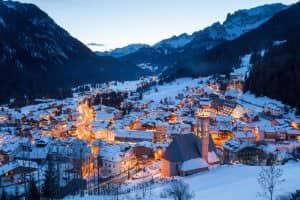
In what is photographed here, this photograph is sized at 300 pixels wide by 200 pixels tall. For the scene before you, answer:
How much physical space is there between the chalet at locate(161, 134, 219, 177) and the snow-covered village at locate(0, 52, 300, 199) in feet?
0.23

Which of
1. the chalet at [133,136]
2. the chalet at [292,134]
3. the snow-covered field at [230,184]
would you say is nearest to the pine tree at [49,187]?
the snow-covered field at [230,184]

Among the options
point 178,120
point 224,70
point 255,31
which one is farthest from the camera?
point 255,31

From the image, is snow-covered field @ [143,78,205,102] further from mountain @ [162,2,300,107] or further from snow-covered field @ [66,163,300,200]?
snow-covered field @ [66,163,300,200]

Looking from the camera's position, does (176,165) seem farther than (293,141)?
No

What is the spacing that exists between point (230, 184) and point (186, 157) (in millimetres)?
7142

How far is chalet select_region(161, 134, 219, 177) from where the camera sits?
2771cm

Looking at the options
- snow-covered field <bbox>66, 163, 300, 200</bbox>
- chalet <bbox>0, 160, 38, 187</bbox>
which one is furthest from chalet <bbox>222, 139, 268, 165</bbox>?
chalet <bbox>0, 160, 38, 187</bbox>

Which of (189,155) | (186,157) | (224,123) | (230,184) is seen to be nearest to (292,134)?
(224,123)

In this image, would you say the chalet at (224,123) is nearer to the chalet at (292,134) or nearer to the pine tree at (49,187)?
the chalet at (292,134)

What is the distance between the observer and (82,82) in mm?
187375

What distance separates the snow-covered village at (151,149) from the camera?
25.6m

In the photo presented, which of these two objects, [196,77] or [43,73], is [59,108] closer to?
[196,77]

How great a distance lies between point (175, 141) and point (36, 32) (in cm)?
16999

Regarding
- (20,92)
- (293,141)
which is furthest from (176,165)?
(20,92)
